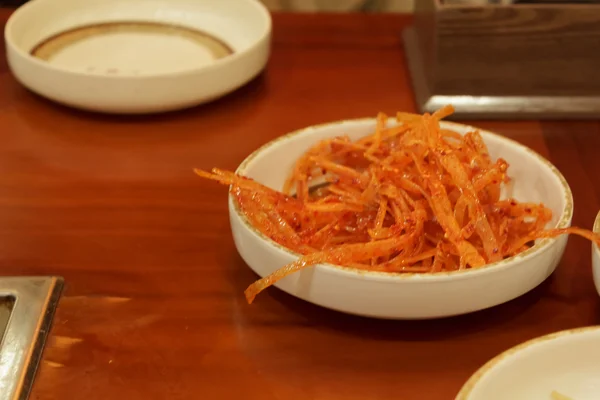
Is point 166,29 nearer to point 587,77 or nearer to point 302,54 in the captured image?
point 302,54

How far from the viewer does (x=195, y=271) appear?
0.77 m

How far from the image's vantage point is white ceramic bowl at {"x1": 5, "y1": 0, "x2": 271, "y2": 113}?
1.02m

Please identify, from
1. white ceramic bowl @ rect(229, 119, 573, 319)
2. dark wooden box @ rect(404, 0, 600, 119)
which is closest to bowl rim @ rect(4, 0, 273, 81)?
dark wooden box @ rect(404, 0, 600, 119)

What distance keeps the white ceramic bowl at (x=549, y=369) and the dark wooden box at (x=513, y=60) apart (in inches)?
22.0

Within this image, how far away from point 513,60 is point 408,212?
1.53 ft

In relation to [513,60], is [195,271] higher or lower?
lower

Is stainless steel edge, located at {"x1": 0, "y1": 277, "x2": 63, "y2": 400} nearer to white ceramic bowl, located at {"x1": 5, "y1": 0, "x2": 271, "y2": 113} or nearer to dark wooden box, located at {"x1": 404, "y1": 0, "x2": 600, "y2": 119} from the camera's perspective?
white ceramic bowl, located at {"x1": 5, "y1": 0, "x2": 271, "y2": 113}

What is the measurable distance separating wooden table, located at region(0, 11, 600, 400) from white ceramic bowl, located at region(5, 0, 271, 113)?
0.05 metres

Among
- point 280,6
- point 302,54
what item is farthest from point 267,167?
point 280,6

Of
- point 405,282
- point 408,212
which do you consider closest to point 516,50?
point 408,212

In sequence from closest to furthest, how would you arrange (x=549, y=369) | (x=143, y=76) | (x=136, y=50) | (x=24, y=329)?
(x=549, y=369) < (x=24, y=329) < (x=143, y=76) < (x=136, y=50)

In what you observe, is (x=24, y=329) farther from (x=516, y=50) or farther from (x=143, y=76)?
(x=516, y=50)

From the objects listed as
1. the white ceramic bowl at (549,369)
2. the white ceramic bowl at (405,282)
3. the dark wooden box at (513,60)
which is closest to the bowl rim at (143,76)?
the dark wooden box at (513,60)

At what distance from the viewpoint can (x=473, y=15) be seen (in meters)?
1.02
